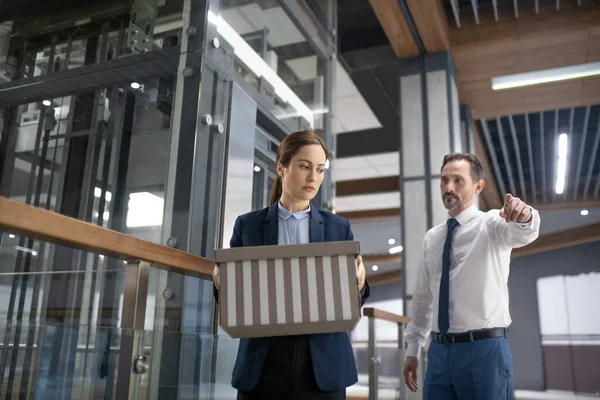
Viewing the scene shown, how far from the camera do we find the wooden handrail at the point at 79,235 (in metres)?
0.90

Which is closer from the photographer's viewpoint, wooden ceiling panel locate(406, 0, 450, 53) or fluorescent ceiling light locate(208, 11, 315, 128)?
fluorescent ceiling light locate(208, 11, 315, 128)

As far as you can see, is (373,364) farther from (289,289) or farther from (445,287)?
(289,289)

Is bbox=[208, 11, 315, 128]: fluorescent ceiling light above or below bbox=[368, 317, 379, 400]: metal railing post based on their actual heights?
above

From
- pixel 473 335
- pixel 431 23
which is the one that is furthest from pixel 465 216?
pixel 431 23

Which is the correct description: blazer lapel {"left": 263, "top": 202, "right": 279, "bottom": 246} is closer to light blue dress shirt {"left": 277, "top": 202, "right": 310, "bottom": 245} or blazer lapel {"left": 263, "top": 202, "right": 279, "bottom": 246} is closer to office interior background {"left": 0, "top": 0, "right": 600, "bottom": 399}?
light blue dress shirt {"left": 277, "top": 202, "right": 310, "bottom": 245}

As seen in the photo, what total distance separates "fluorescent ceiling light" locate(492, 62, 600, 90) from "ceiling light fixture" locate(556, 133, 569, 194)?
0.54 metres

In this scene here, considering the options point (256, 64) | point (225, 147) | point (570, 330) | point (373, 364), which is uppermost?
point (256, 64)

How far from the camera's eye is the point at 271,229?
124cm

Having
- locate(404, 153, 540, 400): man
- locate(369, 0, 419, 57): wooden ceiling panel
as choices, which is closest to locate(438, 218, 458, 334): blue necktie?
locate(404, 153, 540, 400): man

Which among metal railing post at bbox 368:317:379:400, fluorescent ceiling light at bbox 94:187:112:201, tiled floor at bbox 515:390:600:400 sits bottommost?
tiled floor at bbox 515:390:600:400

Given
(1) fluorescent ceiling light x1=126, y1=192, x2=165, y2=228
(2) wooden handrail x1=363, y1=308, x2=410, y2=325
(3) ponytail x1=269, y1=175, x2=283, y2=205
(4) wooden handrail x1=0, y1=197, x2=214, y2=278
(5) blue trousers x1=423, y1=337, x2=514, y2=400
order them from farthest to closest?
(2) wooden handrail x1=363, y1=308, x2=410, y2=325 < (1) fluorescent ceiling light x1=126, y1=192, x2=165, y2=228 < (5) blue trousers x1=423, y1=337, x2=514, y2=400 < (3) ponytail x1=269, y1=175, x2=283, y2=205 < (4) wooden handrail x1=0, y1=197, x2=214, y2=278

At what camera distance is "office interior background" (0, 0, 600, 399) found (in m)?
1.48

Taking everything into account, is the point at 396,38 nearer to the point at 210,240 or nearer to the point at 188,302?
the point at 210,240

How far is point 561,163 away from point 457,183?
368cm
